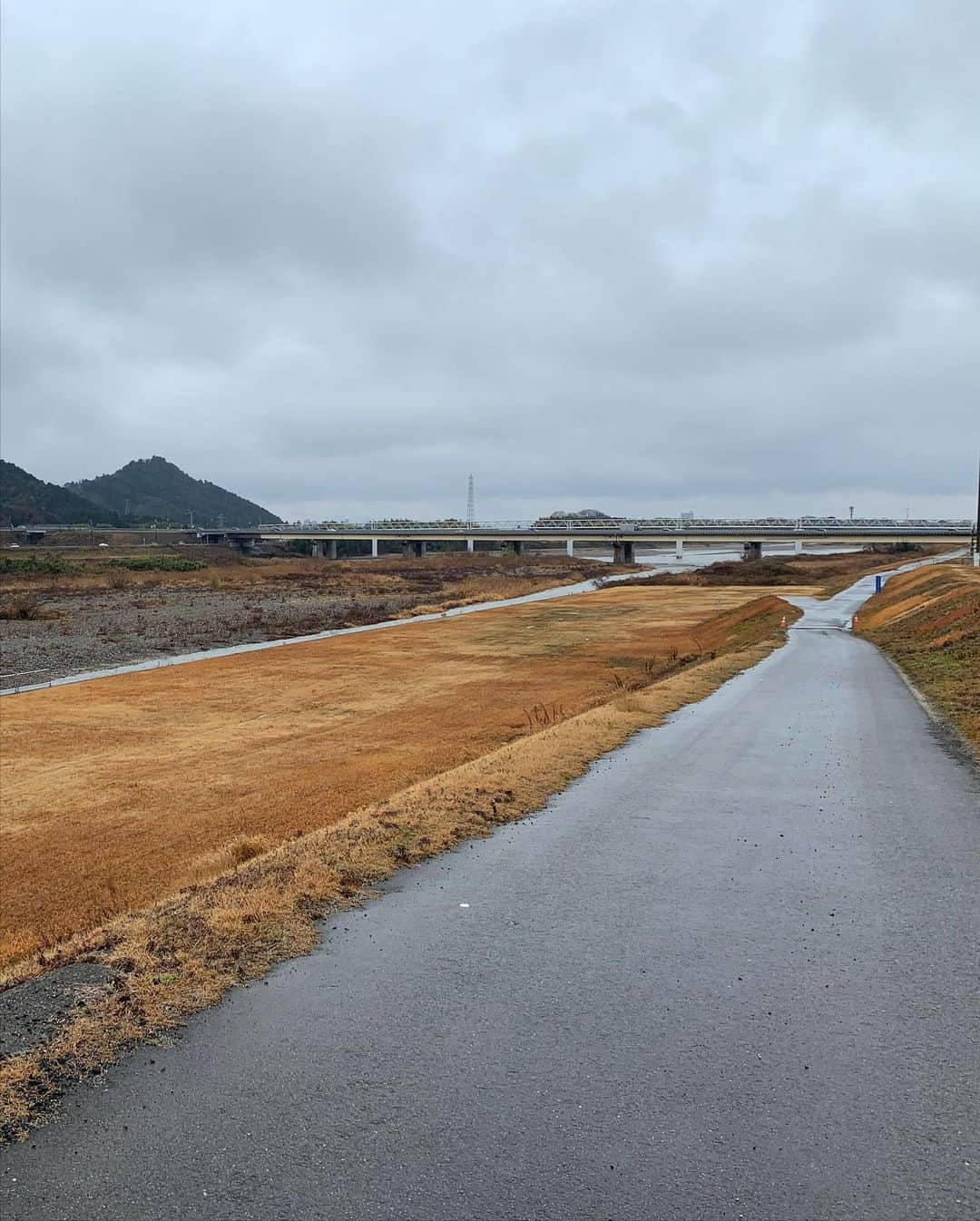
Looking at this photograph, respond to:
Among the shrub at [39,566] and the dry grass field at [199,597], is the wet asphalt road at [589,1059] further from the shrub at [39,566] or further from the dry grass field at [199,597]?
the shrub at [39,566]

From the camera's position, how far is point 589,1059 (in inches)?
240

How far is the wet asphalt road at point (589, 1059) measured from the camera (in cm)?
488

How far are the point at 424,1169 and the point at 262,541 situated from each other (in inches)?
7776

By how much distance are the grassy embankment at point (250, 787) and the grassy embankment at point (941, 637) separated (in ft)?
15.4

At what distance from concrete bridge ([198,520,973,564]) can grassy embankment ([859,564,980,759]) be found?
82.1 m

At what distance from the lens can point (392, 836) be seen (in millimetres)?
10914

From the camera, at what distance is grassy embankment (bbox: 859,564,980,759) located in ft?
65.5

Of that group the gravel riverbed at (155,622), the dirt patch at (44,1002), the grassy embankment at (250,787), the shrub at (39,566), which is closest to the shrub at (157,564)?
the shrub at (39,566)

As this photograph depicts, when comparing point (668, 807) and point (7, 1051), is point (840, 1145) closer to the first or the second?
point (7, 1051)

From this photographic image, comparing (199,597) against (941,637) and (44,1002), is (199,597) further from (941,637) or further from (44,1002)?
(44,1002)

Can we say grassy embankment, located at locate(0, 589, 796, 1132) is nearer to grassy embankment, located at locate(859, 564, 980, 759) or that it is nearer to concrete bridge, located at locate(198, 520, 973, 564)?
grassy embankment, located at locate(859, 564, 980, 759)

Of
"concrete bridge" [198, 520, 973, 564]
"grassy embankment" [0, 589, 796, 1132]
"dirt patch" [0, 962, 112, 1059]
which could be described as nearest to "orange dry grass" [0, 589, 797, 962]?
"grassy embankment" [0, 589, 796, 1132]

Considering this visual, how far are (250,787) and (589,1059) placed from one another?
13.9m

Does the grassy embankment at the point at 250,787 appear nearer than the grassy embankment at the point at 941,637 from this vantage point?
Yes
